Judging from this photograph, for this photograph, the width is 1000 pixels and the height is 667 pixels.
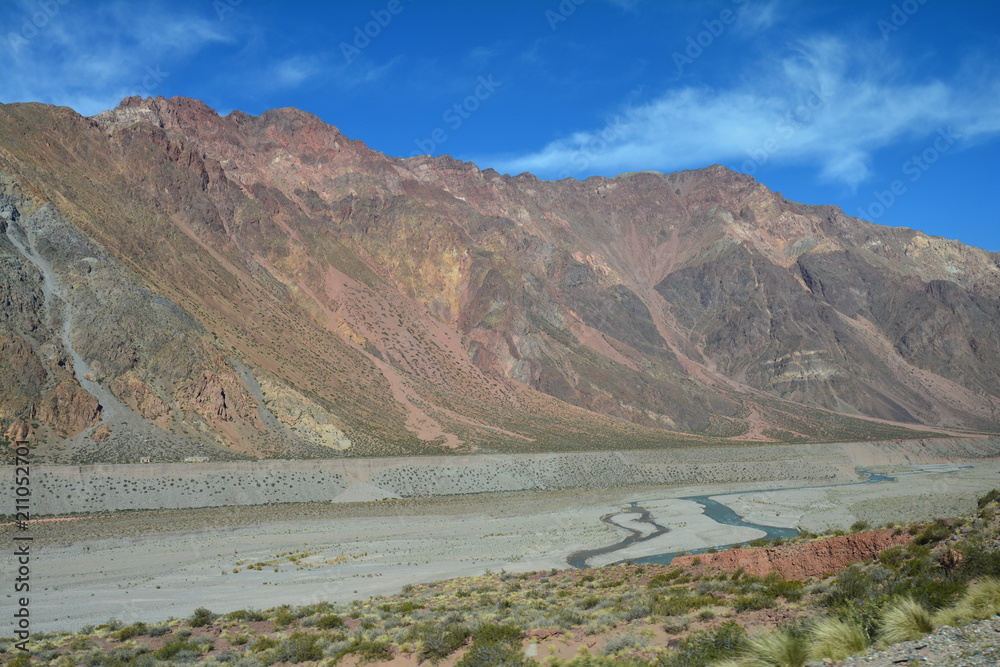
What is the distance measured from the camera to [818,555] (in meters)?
17.7

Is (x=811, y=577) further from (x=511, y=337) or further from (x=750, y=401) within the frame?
(x=750, y=401)

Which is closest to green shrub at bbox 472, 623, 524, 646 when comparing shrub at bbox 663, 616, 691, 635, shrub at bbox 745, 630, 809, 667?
shrub at bbox 663, 616, 691, 635

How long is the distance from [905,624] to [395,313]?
106531 millimetres

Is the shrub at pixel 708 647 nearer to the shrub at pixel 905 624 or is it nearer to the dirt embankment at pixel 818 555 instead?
the shrub at pixel 905 624

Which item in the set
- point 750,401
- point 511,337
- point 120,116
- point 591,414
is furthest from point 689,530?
point 120,116

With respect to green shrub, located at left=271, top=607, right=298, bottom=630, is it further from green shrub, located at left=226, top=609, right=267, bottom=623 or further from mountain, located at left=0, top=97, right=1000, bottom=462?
mountain, located at left=0, top=97, right=1000, bottom=462

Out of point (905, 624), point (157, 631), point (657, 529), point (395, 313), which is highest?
point (395, 313)

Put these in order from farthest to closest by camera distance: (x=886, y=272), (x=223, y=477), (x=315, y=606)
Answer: (x=886, y=272) → (x=223, y=477) → (x=315, y=606)

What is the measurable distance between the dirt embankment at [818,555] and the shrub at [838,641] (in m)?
7.75

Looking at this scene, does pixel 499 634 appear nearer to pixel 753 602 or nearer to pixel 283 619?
pixel 753 602

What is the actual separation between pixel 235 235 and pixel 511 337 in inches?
1844

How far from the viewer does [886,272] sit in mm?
185250

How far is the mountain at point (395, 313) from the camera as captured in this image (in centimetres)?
6656

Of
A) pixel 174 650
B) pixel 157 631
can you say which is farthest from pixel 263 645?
pixel 157 631
